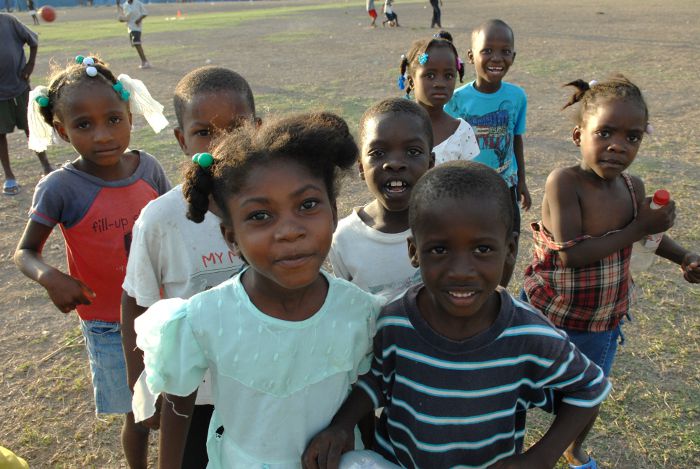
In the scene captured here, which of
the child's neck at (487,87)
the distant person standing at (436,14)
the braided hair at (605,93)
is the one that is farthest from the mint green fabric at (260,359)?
the distant person standing at (436,14)

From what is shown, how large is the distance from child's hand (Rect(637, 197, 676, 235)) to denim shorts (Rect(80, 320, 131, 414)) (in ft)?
7.07

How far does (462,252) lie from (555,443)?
0.58m

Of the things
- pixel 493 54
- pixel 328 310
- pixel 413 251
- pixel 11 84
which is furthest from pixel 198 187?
pixel 11 84

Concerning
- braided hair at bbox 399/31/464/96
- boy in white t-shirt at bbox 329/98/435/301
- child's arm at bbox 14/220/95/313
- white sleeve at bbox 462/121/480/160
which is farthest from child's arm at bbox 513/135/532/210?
child's arm at bbox 14/220/95/313

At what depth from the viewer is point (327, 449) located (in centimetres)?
157

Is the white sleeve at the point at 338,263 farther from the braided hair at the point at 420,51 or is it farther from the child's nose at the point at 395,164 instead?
the braided hair at the point at 420,51

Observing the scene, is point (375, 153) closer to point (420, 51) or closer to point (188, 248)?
point (188, 248)

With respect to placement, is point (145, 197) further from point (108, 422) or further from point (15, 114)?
point (15, 114)

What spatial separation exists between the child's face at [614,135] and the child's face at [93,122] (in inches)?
75.5

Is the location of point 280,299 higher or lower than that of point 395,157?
lower

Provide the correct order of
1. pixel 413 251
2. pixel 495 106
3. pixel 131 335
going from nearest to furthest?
pixel 413 251, pixel 131 335, pixel 495 106

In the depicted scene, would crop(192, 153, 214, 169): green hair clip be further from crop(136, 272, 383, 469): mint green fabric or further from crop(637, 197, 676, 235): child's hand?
crop(637, 197, 676, 235): child's hand

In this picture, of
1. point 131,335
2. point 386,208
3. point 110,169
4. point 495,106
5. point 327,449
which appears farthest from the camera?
point 495,106

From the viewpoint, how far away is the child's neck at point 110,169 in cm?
234
